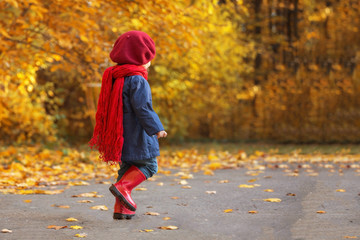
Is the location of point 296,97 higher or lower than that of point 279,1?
lower

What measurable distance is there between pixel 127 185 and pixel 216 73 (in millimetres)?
11436

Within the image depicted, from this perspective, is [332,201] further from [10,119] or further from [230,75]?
[230,75]

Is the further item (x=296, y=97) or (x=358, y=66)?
(x=296, y=97)

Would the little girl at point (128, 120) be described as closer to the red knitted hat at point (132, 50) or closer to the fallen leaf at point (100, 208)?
the red knitted hat at point (132, 50)

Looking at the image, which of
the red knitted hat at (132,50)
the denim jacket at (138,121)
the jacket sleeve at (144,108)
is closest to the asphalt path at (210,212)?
the denim jacket at (138,121)

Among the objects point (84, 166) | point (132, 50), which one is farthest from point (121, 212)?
point (84, 166)

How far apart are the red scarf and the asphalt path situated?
67 centimetres

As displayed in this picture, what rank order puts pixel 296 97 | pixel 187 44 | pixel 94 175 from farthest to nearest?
pixel 296 97 → pixel 187 44 → pixel 94 175

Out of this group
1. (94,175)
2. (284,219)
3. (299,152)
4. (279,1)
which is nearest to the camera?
(284,219)

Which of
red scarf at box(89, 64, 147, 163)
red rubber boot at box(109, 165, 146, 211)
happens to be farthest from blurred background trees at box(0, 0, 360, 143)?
red rubber boot at box(109, 165, 146, 211)

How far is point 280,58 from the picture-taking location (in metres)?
18.0

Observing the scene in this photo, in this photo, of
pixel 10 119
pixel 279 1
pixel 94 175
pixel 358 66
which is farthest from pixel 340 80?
pixel 10 119

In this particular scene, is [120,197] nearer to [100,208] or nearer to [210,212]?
[100,208]

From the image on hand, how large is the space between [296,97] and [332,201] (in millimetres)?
10354
